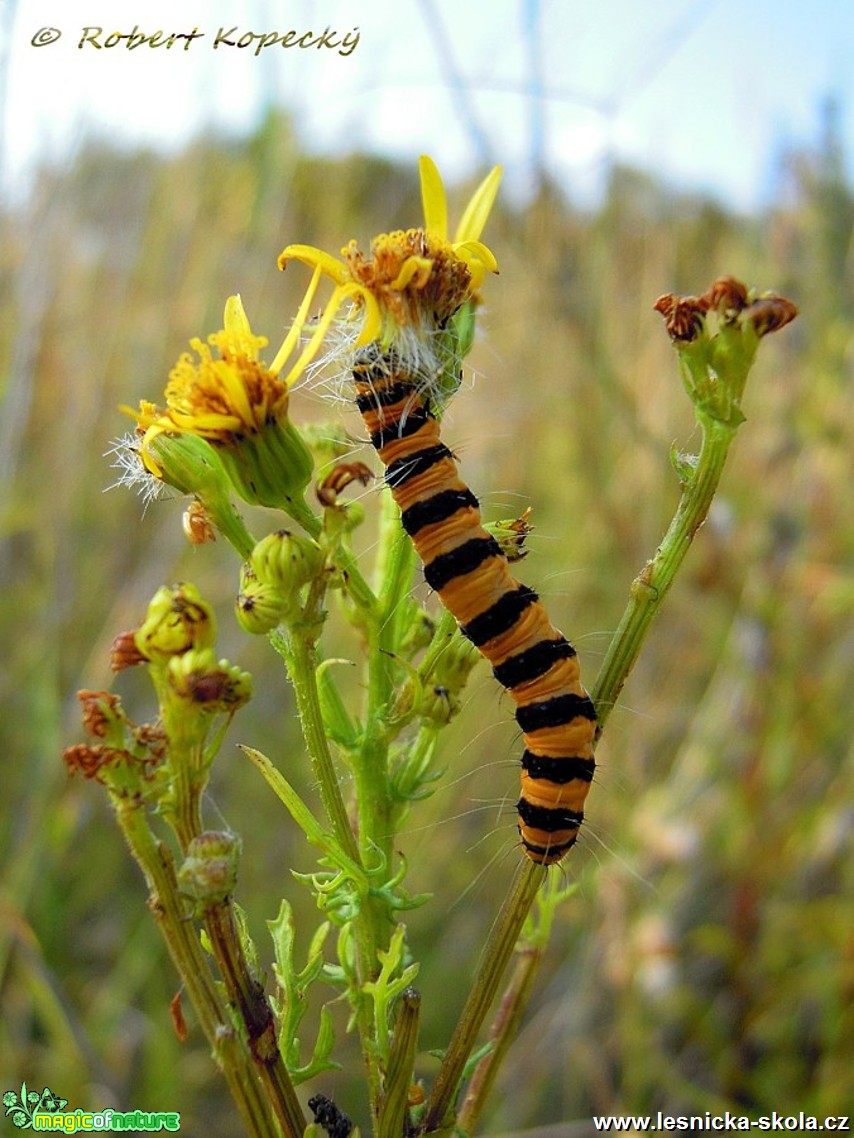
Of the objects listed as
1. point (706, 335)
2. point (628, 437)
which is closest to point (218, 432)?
point (706, 335)

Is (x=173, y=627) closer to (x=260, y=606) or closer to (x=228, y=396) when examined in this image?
(x=260, y=606)

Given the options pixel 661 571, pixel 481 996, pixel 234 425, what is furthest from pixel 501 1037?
pixel 234 425

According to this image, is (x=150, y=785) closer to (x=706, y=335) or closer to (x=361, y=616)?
(x=361, y=616)

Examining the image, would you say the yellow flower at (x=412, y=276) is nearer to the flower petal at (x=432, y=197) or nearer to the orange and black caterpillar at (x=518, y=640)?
the flower petal at (x=432, y=197)

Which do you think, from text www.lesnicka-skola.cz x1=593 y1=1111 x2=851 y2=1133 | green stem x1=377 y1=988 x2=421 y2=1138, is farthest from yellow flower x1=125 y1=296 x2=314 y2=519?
text www.lesnicka-skola.cz x1=593 y1=1111 x2=851 y2=1133

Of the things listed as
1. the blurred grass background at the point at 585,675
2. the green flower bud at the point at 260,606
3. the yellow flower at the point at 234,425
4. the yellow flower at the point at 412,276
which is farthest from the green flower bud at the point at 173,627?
the blurred grass background at the point at 585,675

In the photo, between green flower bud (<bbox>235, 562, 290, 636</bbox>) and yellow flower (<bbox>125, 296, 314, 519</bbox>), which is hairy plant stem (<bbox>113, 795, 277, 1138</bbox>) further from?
yellow flower (<bbox>125, 296, 314, 519</bbox>)
